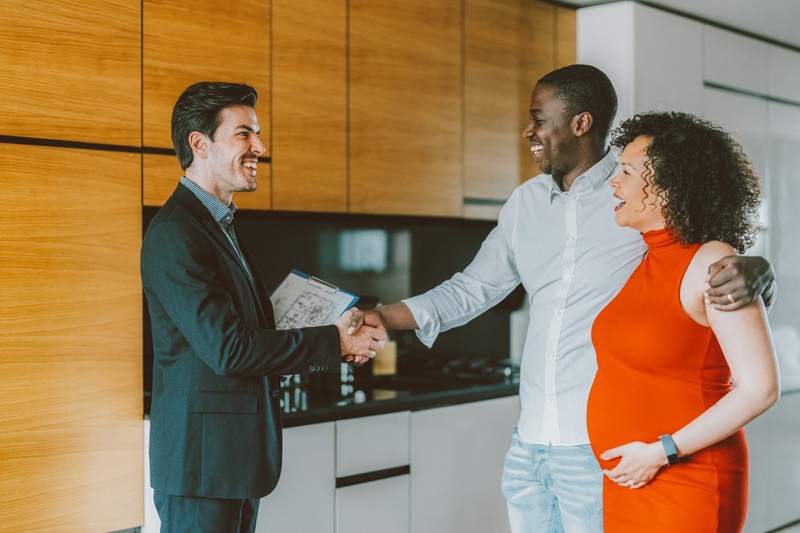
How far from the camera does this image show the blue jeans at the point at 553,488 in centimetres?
197

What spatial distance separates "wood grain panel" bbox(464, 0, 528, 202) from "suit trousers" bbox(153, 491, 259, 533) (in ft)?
5.95

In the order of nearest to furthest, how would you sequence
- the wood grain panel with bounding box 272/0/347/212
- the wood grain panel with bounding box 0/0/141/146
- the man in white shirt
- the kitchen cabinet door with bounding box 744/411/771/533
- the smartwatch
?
the smartwatch < the man in white shirt < the wood grain panel with bounding box 0/0/141/146 < the wood grain panel with bounding box 272/0/347/212 < the kitchen cabinet door with bounding box 744/411/771/533

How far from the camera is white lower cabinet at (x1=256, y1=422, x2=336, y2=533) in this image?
8.61 ft

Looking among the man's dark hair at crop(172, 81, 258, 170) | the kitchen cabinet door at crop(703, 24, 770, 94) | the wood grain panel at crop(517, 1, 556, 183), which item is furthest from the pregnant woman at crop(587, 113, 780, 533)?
the kitchen cabinet door at crop(703, 24, 770, 94)

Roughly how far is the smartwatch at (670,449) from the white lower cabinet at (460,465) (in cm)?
144

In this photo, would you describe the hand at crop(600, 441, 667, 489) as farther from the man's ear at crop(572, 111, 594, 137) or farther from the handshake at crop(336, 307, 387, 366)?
the man's ear at crop(572, 111, 594, 137)

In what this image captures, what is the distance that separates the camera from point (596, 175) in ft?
7.14

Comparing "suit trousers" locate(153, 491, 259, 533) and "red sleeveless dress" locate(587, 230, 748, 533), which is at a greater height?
"red sleeveless dress" locate(587, 230, 748, 533)

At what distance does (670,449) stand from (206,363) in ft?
3.05

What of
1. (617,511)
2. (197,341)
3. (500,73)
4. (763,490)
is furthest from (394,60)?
(763,490)

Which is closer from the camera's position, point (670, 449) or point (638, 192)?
point (670, 449)

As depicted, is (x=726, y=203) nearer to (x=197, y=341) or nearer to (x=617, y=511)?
(x=617, y=511)

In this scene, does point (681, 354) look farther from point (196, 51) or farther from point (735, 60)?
point (735, 60)

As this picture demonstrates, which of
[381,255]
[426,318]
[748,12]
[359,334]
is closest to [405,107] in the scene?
[381,255]
